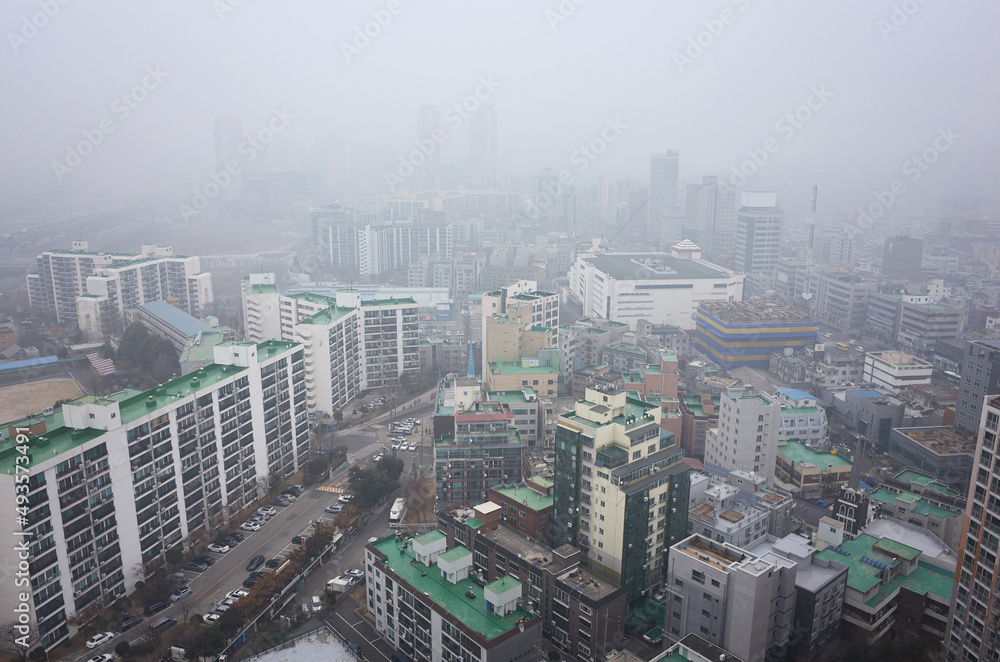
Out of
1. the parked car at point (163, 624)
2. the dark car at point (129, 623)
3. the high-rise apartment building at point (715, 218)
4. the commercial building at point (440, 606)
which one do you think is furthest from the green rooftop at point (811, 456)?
the high-rise apartment building at point (715, 218)

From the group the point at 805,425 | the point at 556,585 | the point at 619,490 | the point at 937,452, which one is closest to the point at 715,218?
the point at 805,425

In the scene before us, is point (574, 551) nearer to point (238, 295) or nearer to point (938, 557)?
point (938, 557)

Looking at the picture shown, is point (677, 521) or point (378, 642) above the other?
point (677, 521)

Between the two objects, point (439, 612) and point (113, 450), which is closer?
point (439, 612)

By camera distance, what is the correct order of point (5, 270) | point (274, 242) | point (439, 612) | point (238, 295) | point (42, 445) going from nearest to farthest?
point (439, 612), point (42, 445), point (5, 270), point (238, 295), point (274, 242)

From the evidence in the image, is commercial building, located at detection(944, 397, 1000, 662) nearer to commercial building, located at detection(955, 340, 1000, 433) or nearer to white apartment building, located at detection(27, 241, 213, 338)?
commercial building, located at detection(955, 340, 1000, 433)

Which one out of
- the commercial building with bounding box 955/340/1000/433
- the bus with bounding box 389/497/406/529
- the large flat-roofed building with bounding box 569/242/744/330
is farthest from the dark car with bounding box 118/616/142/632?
the large flat-roofed building with bounding box 569/242/744/330

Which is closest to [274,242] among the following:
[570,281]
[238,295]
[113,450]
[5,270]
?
[238,295]
